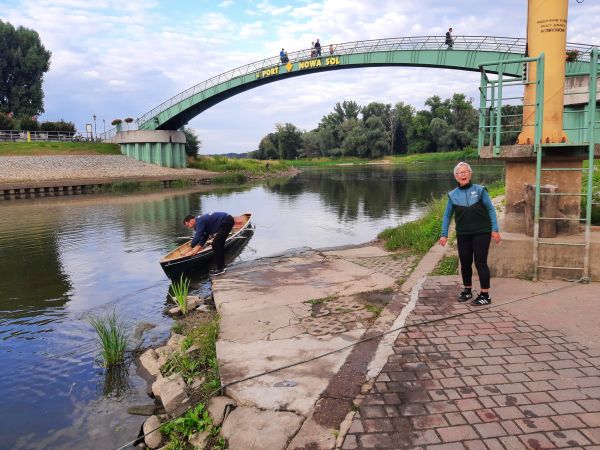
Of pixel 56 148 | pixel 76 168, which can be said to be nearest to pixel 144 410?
pixel 76 168

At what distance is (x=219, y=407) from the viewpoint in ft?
13.3

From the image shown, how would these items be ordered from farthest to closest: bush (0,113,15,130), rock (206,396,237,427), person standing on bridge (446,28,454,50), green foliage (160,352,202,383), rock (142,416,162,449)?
bush (0,113,15,130), person standing on bridge (446,28,454,50), green foliage (160,352,202,383), rock (142,416,162,449), rock (206,396,237,427)

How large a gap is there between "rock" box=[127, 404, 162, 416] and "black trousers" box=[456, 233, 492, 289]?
3887mm

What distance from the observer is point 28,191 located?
33500 millimetres

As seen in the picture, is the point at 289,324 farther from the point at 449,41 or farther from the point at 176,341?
the point at 449,41

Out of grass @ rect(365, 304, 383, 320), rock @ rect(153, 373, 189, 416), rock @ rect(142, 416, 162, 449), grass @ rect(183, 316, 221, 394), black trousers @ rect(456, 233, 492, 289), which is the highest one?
black trousers @ rect(456, 233, 492, 289)

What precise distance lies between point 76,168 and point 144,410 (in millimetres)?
38197

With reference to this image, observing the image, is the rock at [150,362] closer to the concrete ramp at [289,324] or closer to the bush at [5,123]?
the concrete ramp at [289,324]

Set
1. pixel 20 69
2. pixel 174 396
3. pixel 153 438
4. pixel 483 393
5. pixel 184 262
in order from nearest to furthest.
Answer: pixel 483 393, pixel 153 438, pixel 174 396, pixel 184 262, pixel 20 69

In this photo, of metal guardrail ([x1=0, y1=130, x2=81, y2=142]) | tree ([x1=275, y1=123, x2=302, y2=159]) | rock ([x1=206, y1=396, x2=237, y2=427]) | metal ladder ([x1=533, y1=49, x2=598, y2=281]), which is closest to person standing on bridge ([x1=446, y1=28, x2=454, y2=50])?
metal ladder ([x1=533, y1=49, x2=598, y2=281])

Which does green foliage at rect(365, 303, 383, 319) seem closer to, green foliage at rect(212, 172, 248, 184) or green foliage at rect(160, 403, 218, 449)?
green foliage at rect(160, 403, 218, 449)

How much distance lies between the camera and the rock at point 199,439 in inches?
150

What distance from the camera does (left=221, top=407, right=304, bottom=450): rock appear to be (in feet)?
11.1

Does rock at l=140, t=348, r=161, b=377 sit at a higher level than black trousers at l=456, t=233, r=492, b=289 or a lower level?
lower
